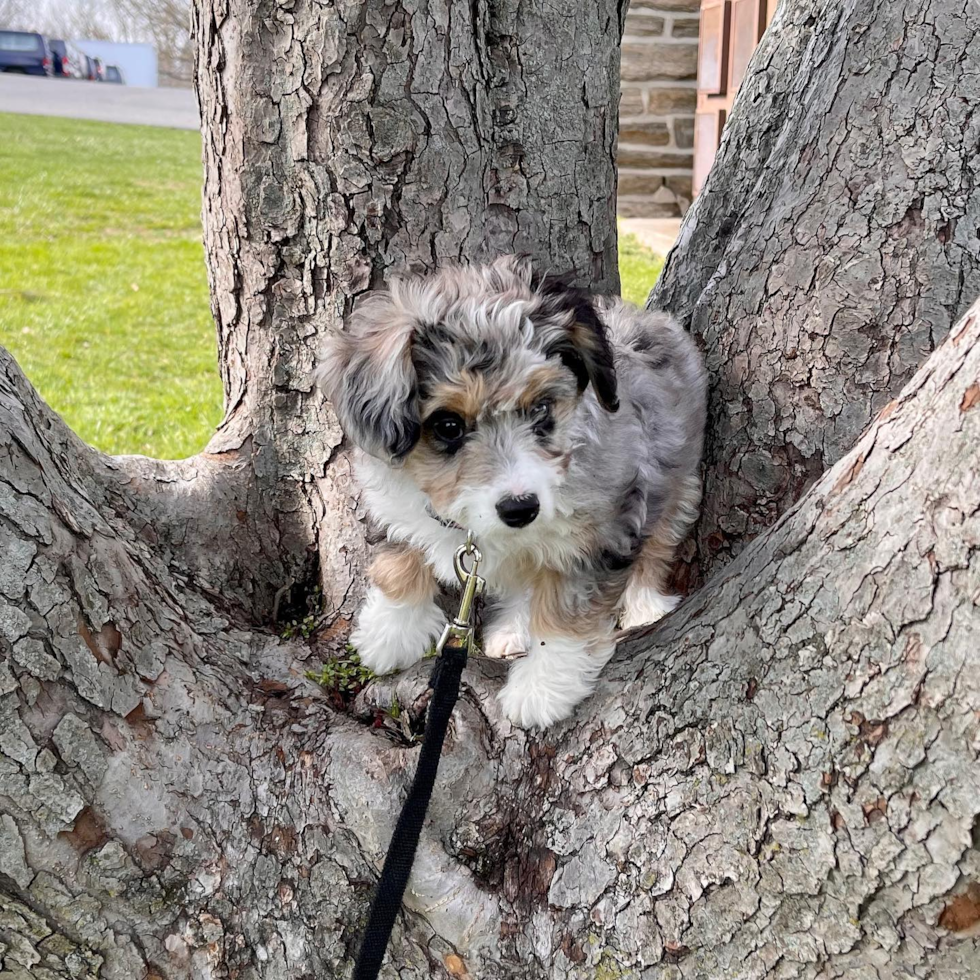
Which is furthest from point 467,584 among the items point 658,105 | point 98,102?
point 98,102

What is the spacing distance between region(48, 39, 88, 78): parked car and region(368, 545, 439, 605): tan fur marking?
6711 centimetres

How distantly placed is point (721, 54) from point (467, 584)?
10.2 m

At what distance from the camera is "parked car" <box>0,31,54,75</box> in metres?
55.3

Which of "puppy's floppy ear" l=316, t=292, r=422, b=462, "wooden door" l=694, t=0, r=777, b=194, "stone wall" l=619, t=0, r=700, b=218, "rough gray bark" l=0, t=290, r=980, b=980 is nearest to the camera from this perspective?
"rough gray bark" l=0, t=290, r=980, b=980

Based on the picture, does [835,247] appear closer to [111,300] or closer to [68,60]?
[111,300]

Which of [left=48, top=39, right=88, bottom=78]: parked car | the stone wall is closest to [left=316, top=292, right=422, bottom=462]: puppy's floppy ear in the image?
the stone wall

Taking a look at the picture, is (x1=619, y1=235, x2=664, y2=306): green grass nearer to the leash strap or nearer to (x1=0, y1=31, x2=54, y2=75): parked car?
the leash strap

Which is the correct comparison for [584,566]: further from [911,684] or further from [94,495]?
[94,495]

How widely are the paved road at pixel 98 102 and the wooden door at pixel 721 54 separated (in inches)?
859

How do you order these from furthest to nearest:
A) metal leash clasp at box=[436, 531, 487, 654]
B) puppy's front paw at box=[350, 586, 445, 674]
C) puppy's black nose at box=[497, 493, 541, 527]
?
puppy's front paw at box=[350, 586, 445, 674]
metal leash clasp at box=[436, 531, 487, 654]
puppy's black nose at box=[497, 493, 541, 527]

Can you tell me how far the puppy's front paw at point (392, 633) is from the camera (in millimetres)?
3264

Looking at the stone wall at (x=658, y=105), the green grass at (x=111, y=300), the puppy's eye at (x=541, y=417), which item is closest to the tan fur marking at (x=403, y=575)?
the puppy's eye at (x=541, y=417)

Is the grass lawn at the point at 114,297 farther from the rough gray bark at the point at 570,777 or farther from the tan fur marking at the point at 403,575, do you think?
the rough gray bark at the point at 570,777

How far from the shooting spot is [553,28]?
9.84 feet
